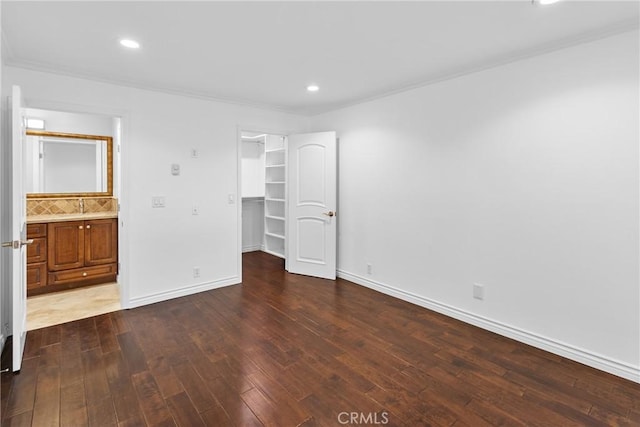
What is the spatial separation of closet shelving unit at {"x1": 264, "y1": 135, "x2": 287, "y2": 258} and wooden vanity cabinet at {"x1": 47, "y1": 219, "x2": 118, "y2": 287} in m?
2.60

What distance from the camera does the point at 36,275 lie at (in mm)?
3824

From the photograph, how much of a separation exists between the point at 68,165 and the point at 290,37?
3.86 meters

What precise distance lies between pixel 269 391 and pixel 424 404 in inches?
38.9

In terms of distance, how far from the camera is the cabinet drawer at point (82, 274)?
13.0 ft

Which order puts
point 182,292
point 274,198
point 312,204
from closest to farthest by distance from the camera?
point 182,292 < point 312,204 < point 274,198

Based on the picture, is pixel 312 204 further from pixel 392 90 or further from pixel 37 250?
pixel 37 250

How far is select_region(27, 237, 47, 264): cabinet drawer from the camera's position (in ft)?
12.4

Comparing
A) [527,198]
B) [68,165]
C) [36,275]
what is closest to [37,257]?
[36,275]

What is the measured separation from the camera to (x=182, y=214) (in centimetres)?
382

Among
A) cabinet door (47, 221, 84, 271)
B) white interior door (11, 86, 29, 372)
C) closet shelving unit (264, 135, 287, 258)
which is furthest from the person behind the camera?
closet shelving unit (264, 135, 287, 258)

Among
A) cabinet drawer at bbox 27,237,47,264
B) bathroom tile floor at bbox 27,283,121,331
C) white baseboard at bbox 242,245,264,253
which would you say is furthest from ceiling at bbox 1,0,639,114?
white baseboard at bbox 242,245,264,253

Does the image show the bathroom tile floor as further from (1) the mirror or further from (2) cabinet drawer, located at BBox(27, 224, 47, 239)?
(1) the mirror

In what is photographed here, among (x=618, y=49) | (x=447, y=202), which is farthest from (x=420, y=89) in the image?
(x=618, y=49)

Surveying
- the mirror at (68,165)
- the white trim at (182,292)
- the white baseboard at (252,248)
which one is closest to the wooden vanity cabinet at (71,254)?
the mirror at (68,165)
